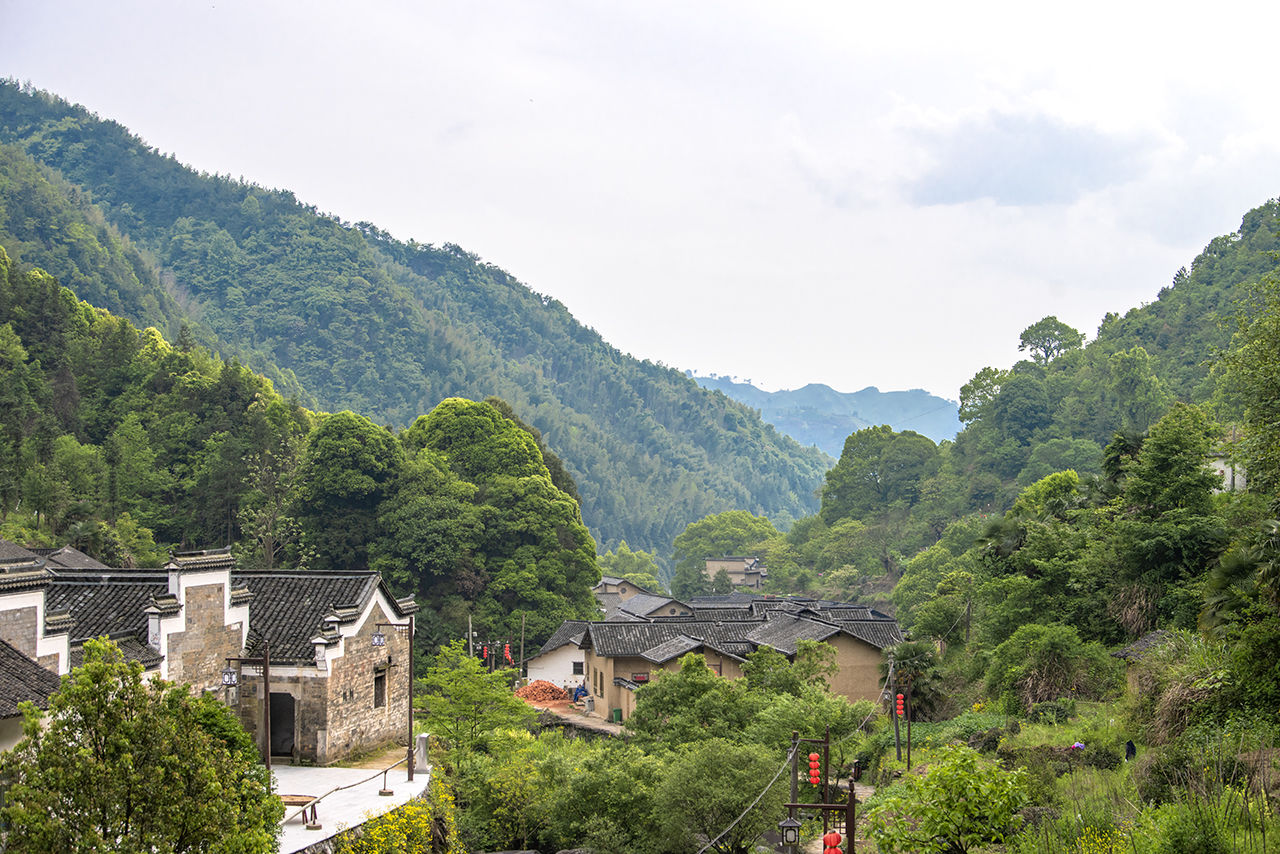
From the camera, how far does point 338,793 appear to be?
68.7 ft

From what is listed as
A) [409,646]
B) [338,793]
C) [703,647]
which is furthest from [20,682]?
[703,647]

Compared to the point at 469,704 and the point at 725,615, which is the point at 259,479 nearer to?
the point at 725,615

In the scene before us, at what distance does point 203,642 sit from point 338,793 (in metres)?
4.31

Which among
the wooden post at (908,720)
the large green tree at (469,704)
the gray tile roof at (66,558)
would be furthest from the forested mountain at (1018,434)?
the gray tile roof at (66,558)

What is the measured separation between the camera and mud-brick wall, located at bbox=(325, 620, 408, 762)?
77.8 feet

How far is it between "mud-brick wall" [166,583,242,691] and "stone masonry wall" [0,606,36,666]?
13.4 feet

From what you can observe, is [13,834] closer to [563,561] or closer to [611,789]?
[611,789]

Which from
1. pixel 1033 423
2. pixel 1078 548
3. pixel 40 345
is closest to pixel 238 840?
pixel 1078 548

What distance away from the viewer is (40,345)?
198ft

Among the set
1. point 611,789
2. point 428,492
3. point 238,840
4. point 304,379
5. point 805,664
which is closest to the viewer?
point 238,840

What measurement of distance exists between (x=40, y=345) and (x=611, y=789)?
53052 mm

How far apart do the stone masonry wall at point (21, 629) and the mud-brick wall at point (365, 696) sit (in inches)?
292

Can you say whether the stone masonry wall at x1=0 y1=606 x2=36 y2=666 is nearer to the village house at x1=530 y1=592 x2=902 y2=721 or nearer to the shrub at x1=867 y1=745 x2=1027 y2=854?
the shrub at x1=867 y1=745 x2=1027 y2=854

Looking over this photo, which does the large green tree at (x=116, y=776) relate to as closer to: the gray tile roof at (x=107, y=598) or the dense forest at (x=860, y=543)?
the dense forest at (x=860, y=543)
